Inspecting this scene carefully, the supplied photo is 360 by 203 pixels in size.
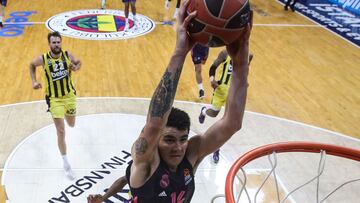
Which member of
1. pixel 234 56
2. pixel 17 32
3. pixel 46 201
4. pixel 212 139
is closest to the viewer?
pixel 234 56

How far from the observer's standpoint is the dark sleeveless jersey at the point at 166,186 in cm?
239

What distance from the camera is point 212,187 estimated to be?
17.6 ft

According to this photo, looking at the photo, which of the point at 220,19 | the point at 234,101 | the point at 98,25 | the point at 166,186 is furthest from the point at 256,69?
the point at 220,19

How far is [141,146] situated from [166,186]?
1.64 ft

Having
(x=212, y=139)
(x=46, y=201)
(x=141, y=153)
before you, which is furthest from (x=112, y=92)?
(x=141, y=153)

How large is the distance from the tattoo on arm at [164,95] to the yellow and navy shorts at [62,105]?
350 cm

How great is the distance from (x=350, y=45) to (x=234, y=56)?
10759 millimetres

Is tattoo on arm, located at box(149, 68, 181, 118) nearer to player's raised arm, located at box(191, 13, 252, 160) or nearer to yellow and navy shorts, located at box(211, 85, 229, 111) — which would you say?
player's raised arm, located at box(191, 13, 252, 160)

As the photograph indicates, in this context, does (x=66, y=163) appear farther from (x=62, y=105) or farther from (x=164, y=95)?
(x=164, y=95)

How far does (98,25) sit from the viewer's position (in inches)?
458

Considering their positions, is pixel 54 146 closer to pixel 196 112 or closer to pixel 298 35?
pixel 196 112

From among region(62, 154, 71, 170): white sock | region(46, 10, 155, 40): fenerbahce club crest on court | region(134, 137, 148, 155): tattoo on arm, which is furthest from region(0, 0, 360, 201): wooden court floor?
region(134, 137, 148, 155): tattoo on arm

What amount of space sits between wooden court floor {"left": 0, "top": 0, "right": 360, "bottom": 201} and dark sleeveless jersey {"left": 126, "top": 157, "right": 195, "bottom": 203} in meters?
5.20

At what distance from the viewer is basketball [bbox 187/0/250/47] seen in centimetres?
210
